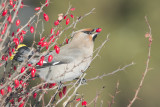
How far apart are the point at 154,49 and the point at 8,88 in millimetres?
7907

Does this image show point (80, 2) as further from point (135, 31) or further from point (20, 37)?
point (20, 37)

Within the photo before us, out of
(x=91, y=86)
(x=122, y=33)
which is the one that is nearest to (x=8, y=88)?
(x=91, y=86)

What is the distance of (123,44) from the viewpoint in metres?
10.2

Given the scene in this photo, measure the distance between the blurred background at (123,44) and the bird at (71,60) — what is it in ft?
17.2

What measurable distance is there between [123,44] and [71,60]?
618 cm

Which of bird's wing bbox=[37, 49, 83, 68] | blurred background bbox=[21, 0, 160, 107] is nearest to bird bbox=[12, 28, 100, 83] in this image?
bird's wing bbox=[37, 49, 83, 68]

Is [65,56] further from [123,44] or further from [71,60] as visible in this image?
[123,44]

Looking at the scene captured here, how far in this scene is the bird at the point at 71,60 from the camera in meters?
3.91

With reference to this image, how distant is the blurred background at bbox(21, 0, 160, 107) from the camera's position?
997 centimetres

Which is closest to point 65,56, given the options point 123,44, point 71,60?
point 71,60

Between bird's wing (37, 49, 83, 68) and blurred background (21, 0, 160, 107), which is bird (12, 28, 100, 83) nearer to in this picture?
bird's wing (37, 49, 83, 68)

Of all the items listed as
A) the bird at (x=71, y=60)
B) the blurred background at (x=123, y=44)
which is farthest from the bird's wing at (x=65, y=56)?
the blurred background at (x=123, y=44)

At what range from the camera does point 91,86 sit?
9.84 meters

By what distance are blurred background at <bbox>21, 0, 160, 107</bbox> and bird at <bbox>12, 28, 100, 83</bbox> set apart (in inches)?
206
